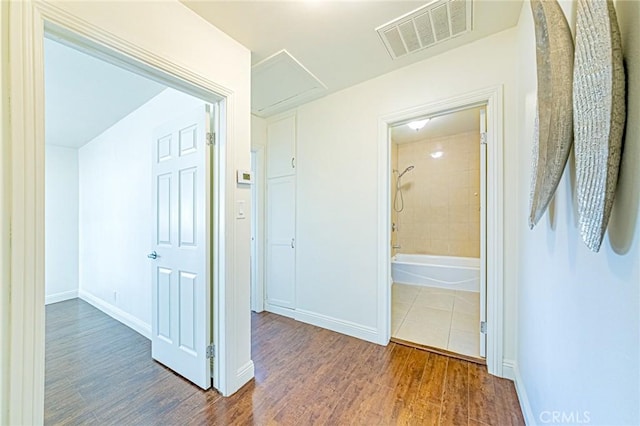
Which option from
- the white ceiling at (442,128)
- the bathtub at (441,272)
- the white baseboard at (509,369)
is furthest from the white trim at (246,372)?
the white ceiling at (442,128)

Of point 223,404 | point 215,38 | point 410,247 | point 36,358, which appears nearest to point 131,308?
point 223,404

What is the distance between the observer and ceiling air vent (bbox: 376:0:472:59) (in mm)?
1570

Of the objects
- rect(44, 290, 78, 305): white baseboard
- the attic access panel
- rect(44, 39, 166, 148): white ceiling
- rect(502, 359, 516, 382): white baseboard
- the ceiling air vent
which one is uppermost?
the ceiling air vent

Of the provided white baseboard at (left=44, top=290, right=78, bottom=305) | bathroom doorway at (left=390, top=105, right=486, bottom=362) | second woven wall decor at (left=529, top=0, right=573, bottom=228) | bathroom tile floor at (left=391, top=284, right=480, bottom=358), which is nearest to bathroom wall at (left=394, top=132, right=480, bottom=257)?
bathroom doorway at (left=390, top=105, right=486, bottom=362)

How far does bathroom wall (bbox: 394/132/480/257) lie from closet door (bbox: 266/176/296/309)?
282cm

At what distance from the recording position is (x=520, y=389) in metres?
1.56

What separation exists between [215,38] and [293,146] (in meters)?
1.42

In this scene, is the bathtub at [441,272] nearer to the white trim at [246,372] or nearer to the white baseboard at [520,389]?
the white baseboard at [520,389]

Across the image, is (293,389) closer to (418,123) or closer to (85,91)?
(418,123)

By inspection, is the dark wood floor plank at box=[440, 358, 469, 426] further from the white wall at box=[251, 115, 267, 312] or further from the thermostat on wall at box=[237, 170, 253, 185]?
the white wall at box=[251, 115, 267, 312]

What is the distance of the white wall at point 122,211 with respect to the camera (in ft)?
8.50

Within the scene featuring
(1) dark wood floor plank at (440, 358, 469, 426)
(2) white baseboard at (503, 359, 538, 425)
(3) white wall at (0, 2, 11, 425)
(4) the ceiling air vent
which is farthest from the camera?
(4) the ceiling air vent

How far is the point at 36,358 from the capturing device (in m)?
0.98

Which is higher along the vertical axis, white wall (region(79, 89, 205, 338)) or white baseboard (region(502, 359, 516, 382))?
white wall (region(79, 89, 205, 338))
